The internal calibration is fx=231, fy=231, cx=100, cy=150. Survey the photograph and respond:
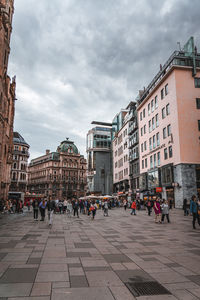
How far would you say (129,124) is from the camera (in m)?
57.3

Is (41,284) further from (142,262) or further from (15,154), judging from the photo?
(15,154)

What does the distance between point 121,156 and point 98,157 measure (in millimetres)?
25630

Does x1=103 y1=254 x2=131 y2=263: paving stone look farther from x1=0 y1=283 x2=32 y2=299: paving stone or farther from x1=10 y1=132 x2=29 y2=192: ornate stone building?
x1=10 y1=132 x2=29 y2=192: ornate stone building

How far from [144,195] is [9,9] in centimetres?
3861

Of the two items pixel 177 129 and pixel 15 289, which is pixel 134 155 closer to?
pixel 177 129

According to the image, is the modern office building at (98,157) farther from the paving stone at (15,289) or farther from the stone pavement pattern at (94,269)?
the paving stone at (15,289)

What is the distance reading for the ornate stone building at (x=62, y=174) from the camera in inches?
4208

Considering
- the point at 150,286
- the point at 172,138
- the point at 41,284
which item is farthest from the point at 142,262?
the point at 172,138

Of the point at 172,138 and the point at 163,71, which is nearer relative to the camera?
the point at 172,138

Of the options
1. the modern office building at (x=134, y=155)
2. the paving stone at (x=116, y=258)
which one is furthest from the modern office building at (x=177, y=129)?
the paving stone at (x=116, y=258)

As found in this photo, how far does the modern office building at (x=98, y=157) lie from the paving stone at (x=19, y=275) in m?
79.6

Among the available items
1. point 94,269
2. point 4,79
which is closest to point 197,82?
point 4,79

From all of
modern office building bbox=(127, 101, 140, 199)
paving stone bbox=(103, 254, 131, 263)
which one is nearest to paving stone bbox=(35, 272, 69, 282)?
paving stone bbox=(103, 254, 131, 263)

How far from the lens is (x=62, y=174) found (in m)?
109
